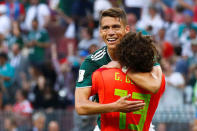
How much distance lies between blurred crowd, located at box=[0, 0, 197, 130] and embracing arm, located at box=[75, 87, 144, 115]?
661 cm

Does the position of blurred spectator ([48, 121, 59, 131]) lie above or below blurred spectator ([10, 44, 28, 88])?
below

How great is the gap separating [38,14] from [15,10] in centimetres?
133

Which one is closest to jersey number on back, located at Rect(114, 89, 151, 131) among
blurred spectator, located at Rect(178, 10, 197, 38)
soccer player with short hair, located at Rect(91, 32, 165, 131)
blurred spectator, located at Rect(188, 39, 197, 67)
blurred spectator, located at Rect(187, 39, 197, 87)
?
soccer player with short hair, located at Rect(91, 32, 165, 131)

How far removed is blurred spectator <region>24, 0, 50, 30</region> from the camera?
15.1 meters

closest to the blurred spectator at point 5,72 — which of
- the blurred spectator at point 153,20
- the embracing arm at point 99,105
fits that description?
the blurred spectator at point 153,20

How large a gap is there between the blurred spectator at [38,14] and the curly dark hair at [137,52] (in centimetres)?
1008

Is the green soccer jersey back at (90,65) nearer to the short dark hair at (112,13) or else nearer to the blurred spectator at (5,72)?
the short dark hair at (112,13)

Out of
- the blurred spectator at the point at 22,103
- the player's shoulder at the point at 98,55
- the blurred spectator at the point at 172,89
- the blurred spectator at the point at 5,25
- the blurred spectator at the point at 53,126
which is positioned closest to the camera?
the player's shoulder at the point at 98,55

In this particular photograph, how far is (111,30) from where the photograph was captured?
19.0 feet

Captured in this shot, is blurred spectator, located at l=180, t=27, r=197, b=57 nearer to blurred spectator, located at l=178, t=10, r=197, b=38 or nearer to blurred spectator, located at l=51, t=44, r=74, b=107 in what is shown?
blurred spectator, located at l=178, t=10, r=197, b=38

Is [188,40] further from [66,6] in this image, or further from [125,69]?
[125,69]

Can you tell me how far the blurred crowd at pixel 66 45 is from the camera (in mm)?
12680

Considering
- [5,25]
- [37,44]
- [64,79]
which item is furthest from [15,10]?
[64,79]

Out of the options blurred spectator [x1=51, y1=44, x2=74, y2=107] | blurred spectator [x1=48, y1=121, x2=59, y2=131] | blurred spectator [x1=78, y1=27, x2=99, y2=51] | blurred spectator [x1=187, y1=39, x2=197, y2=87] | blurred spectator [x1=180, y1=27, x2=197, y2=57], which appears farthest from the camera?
blurred spectator [x1=78, y1=27, x2=99, y2=51]
